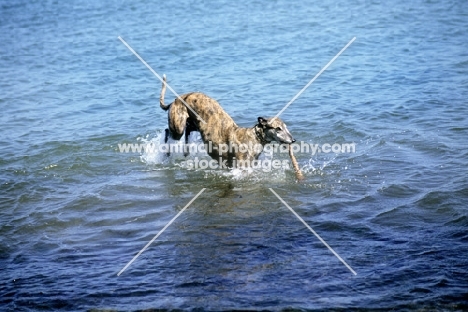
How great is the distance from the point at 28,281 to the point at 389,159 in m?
6.24

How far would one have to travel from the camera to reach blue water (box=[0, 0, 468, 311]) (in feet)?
21.7

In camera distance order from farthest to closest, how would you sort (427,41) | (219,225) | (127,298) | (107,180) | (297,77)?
(427,41) < (297,77) < (107,180) < (219,225) < (127,298)

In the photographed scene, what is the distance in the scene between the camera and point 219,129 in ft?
32.5

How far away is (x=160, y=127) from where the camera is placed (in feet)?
42.6

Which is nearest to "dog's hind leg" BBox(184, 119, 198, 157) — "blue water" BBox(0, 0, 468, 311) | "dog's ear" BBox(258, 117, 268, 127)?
"blue water" BBox(0, 0, 468, 311)

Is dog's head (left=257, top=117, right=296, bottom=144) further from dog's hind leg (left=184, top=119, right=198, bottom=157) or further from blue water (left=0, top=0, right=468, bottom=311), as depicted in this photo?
dog's hind leg (left=184, top=119, right=198, bottom=157)

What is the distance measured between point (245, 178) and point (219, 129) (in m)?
0.89

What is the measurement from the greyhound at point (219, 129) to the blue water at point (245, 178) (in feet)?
1.54

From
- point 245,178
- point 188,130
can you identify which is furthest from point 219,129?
point 188,130

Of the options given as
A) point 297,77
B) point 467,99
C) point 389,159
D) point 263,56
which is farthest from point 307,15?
point 389,159

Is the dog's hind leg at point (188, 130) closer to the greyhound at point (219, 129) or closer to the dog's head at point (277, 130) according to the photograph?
the greyhound at point (219, 129)

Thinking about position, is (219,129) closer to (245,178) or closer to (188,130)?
(245,178)

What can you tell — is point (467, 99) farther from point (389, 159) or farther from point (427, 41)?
point (427, 41)

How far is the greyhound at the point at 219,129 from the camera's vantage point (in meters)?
9.23
